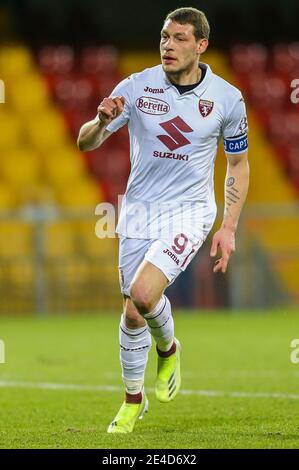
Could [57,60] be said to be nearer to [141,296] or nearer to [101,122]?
[101,122]

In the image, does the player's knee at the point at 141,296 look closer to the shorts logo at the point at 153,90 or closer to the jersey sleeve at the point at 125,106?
the jersey sleeve at the point at 125,106

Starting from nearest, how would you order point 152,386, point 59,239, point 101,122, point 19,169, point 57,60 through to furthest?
1. point 101,122
2. point 152,386
3. point 59,239
4. point 19,169
5. point 57,60

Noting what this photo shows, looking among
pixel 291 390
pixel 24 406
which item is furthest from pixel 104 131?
pixel 291 390

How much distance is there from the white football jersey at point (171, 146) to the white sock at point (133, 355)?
57 cm

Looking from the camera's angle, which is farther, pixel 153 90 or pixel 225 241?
pixel 153 90

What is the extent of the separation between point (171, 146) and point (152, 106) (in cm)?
27

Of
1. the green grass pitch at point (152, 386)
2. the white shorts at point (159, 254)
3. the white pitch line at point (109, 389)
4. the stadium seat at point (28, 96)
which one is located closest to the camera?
the green grass pitch at point (152, 386)

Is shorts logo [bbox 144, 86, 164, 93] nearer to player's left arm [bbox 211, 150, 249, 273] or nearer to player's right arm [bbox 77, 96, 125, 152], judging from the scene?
player's right arm [bbox 77, 96, 125, 152]

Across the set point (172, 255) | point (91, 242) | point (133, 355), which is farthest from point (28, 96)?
point (172, 255)

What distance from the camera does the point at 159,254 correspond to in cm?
703

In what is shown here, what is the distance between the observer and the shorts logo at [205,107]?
7.25 metres

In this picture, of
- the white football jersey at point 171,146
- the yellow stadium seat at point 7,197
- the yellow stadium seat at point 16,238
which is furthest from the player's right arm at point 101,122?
the yellow stadium seat at point 7,197

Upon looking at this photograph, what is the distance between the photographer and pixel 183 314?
17625 millimetres
